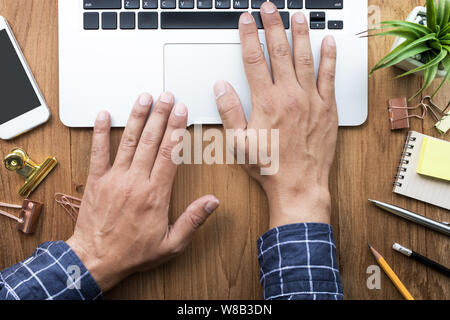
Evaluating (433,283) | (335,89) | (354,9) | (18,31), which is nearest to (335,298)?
(433,283)

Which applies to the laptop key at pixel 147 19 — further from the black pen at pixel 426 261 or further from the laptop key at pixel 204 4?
the black pen at pixel 426 261

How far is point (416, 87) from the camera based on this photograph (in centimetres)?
68

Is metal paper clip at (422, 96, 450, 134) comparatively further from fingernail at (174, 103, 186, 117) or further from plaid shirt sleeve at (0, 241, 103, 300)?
plaid shirt sleeve at (0, 241, 103, 300)

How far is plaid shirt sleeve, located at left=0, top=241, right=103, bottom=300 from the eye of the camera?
0.59 metres

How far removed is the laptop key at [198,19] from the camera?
63cm

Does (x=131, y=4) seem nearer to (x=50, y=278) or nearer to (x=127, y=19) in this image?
(x=127, y=19)

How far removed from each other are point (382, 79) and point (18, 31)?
28.0 inches

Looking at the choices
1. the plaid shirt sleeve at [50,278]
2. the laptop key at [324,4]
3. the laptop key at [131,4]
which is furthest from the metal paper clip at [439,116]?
the plaid shirt sleeve at [50,278]

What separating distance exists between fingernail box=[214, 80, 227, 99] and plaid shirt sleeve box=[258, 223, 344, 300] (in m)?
0.26

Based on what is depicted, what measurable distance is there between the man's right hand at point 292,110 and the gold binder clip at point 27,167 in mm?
350

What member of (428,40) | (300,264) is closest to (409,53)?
(428,40)

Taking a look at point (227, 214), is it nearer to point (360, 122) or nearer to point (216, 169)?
point (216, 169)

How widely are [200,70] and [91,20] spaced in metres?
0.22

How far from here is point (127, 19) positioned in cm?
63
